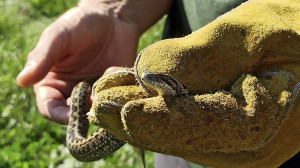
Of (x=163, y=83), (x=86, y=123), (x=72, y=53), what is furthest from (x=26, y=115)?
(x=163, y=83)

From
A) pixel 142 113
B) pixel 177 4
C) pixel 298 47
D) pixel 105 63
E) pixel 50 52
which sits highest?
pixel 298 47

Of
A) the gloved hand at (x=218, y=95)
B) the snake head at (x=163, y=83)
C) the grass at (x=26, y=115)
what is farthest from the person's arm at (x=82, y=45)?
the grass at (x=26, y=115)

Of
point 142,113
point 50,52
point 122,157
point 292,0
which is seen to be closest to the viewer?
point 142,113

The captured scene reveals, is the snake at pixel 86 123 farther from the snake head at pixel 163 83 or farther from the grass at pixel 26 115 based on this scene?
the grass at pixel 26 115

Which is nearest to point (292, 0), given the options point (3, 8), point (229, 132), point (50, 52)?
point (229, 132)

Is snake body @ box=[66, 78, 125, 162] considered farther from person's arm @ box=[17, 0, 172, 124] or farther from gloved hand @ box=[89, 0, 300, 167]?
gloved hand @ box=[89, 0, 300, 167]

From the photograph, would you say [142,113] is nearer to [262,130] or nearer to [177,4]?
[262,130]
